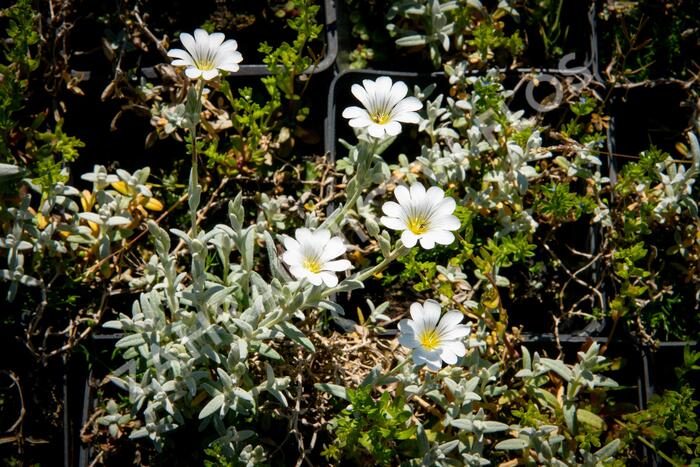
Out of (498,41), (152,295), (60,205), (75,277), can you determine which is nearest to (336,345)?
(152,295)

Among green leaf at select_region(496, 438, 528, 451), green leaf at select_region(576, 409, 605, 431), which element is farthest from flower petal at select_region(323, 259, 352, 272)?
green leaf at select_region(576, 409, 605, 431)

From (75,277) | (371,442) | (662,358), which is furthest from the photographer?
(662,358)

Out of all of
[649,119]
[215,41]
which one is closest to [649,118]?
[649,119]

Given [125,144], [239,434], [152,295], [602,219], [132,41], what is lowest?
[239,434]

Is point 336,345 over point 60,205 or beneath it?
beneath

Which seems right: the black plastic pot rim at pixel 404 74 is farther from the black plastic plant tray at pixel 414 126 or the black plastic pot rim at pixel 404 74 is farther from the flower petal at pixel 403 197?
the flower petal at pixel 403 197

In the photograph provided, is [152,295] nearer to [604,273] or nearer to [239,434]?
[239,434]
